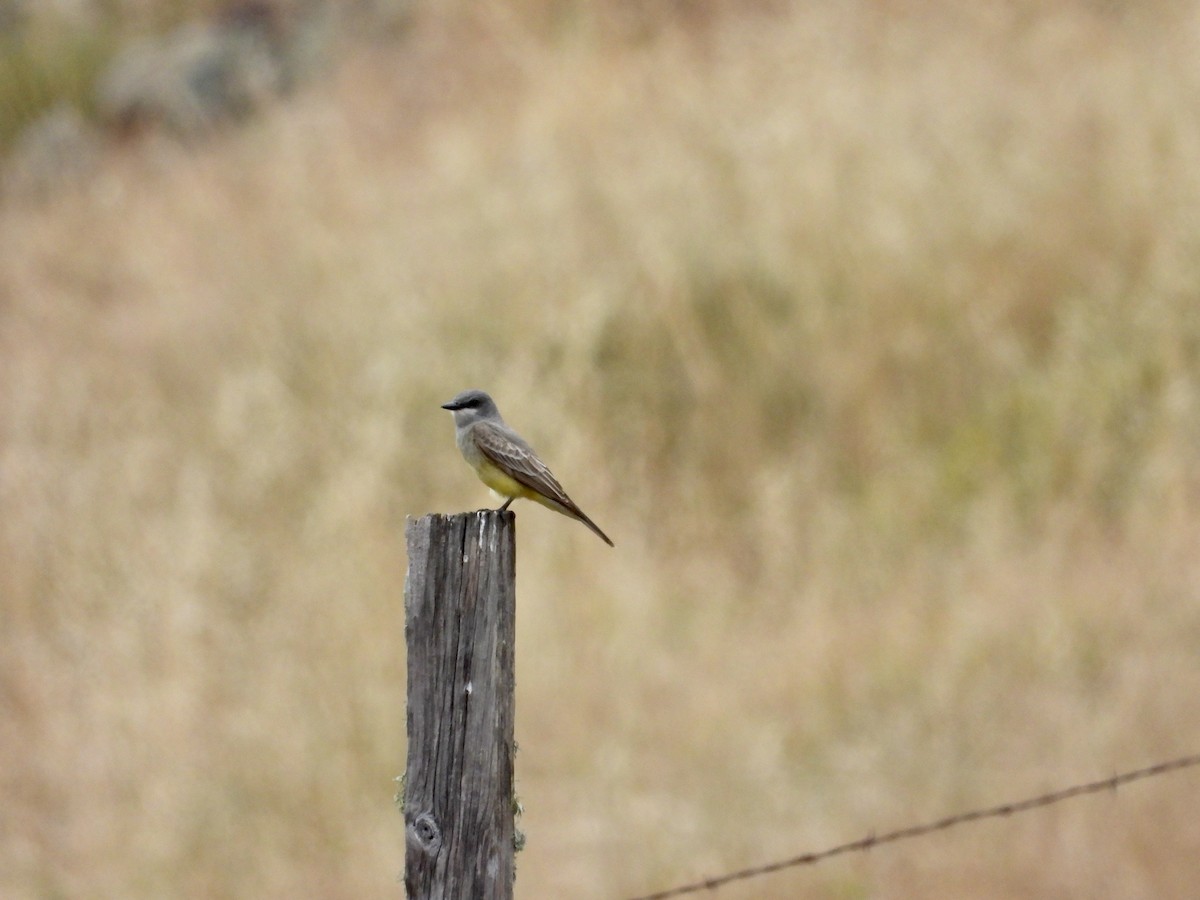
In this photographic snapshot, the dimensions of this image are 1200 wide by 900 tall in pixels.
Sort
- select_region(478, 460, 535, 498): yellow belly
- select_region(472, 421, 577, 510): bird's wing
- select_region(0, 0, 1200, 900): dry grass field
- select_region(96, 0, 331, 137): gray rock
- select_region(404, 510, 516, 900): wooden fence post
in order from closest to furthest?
select_region(404, 510, 516, 900): wooden fence post
select_region(472, 421, 577, 510): bird's wing
select_region(478, 460, 535, 498): yellow belly
select_region(0, 0, 1200, 900): dry grass field
select_region(96, 0, 331, 137): gray rock

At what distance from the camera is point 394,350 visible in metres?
10.5

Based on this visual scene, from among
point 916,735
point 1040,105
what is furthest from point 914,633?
point 1040,105

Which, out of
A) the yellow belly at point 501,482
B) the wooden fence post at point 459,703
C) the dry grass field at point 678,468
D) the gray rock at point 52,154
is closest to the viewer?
the wooden fence post at point 459,703

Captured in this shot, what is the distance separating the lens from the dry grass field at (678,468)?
6.68 meters

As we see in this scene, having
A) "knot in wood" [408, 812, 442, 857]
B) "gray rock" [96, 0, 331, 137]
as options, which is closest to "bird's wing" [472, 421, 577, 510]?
"knot in wood" [408, 812, 442, 857]

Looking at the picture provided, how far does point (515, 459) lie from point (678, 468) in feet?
15.9

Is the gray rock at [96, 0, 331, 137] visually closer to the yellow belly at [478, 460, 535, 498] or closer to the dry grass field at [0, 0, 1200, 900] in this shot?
the dry grass field at [0, 0, 1200, 900]

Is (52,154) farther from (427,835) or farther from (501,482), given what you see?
(427,835)

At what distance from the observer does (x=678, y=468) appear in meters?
9.35

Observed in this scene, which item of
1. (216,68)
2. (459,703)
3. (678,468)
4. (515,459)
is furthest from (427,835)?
(216,68)

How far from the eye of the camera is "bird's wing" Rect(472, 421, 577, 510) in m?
4.53

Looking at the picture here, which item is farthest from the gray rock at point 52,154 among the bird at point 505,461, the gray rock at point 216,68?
the bird at point 505,461

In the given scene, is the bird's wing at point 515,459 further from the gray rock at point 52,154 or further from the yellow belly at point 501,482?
the gray rock at point 52,154

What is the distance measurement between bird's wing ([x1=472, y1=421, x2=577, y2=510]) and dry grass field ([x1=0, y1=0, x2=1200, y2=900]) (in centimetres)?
225
